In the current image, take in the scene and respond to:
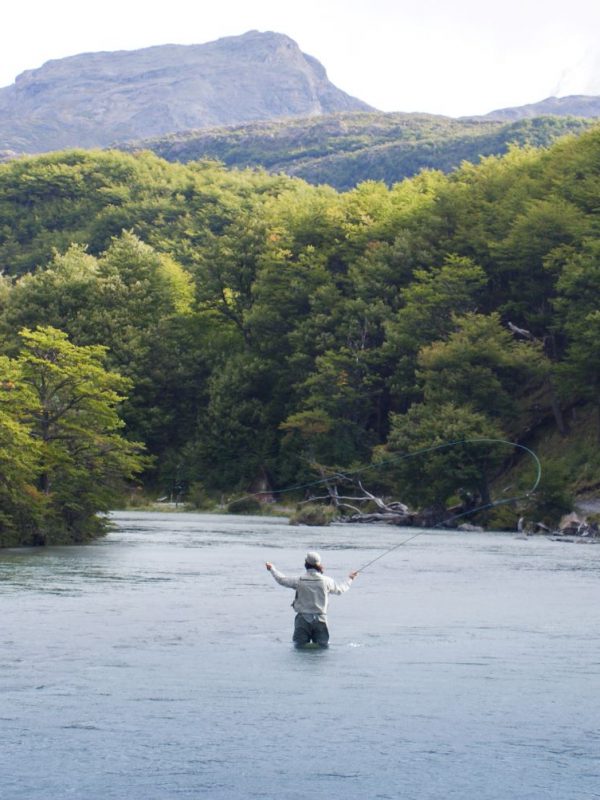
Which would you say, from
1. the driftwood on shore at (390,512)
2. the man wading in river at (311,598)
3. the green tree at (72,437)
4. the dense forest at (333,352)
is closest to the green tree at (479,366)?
the dense forest at (333,352)

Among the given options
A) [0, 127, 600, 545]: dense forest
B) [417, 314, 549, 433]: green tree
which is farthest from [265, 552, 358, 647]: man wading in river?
[417, 314, 549, 433]: green tree

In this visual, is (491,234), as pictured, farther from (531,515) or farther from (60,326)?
(60,326)

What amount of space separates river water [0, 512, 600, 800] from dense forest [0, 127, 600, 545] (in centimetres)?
1355

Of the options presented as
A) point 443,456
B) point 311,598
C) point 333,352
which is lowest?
point 311,598

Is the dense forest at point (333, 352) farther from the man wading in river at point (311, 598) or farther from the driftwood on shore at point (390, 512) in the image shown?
the man wading in river at point (311, 598)

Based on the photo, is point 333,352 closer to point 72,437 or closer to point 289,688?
point 72,437

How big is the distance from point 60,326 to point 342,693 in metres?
73.5

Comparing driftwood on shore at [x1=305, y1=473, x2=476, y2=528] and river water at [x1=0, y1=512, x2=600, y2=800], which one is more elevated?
river water at [x1=0, y1=512, x2=600, y2=800]

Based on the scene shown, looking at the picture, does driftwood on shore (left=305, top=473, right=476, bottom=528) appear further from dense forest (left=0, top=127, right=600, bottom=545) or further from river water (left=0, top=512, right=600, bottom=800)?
river water (left=0, top=512, right=600, bottom=800)

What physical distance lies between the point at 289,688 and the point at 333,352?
60712 mm

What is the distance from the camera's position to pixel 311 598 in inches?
863

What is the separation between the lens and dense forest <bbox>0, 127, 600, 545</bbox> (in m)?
48.8

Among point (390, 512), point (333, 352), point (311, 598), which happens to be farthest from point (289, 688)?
point (333, 352)

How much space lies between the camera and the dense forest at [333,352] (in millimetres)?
48844
